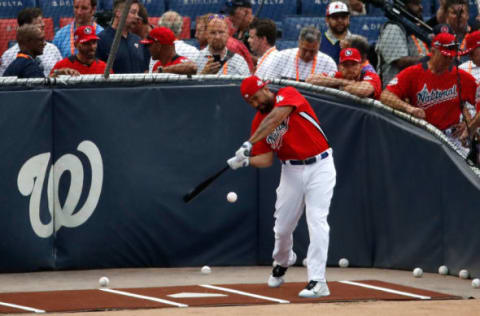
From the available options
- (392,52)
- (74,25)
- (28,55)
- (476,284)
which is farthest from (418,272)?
(74,25)

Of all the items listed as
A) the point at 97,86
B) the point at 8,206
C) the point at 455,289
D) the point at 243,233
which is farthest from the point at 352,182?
the point at 8,206

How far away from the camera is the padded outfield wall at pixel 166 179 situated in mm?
9430

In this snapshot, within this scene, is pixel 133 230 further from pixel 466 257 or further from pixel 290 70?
pixel 466 257

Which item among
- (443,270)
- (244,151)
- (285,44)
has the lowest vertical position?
(443,270)

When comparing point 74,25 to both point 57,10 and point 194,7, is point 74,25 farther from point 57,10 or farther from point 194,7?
point 194,7

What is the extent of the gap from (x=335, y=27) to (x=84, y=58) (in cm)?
274

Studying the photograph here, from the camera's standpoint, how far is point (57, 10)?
11.8m

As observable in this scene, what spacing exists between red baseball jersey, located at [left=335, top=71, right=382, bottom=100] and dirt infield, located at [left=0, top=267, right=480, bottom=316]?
1.76 metres

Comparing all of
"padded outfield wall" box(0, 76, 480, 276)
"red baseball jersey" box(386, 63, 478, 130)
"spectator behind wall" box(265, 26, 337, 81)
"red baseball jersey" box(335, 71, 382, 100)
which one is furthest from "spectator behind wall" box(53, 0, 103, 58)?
"red baseball jersey" box(386, 63, 478, 130)

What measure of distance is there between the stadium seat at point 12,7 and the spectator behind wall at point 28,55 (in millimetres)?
1506

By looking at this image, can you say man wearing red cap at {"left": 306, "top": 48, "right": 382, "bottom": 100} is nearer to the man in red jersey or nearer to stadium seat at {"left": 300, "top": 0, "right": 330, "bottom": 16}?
the man in red jersey

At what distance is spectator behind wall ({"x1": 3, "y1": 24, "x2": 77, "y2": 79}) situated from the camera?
968cm

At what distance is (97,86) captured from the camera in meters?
9.60

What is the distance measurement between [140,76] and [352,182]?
2.35 meters
